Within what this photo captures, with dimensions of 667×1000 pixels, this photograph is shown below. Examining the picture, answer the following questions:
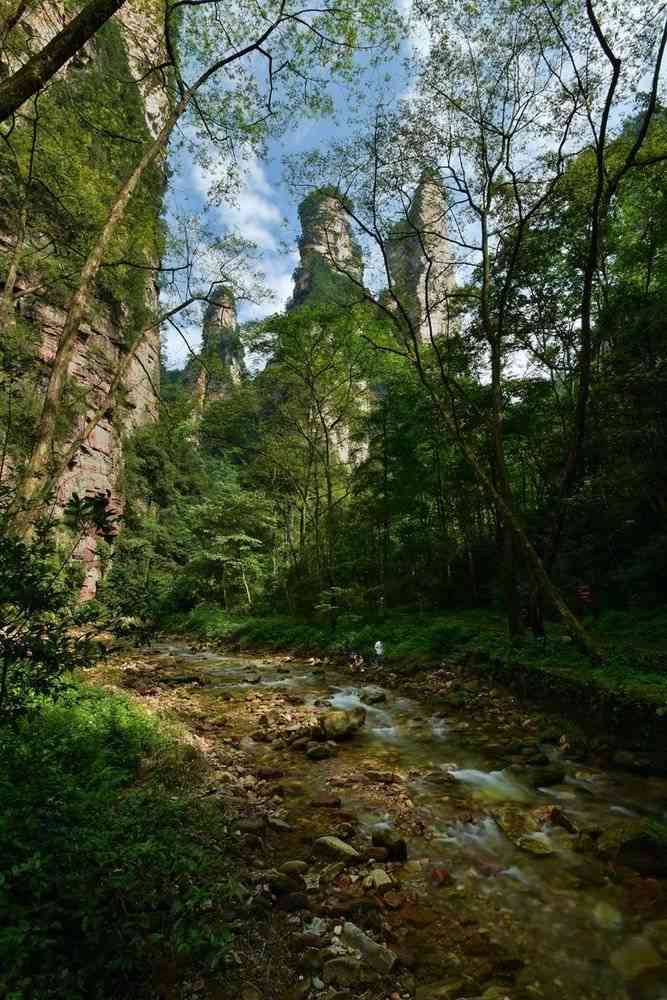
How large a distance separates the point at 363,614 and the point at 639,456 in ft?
33.7

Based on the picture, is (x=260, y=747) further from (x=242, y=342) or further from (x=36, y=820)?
(x=242, y=342)

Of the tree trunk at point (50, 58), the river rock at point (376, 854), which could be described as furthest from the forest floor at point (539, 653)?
the tree trunk at point (50, 58)

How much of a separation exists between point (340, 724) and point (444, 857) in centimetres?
344

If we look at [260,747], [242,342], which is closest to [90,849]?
[260,747]

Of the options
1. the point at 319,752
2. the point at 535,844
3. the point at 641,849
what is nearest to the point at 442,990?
the point at 535,844

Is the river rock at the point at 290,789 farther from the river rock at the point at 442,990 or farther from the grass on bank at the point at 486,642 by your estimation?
the grass on bank at the point at 486,642

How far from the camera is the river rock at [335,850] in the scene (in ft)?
13.3

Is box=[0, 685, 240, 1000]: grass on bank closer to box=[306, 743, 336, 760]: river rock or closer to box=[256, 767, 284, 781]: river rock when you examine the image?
box=[256, 767, 284, 781]: river rock

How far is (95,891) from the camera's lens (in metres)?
2.42

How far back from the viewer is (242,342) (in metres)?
20.3

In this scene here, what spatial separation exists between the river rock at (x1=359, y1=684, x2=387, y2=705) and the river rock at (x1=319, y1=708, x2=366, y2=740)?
1874mm

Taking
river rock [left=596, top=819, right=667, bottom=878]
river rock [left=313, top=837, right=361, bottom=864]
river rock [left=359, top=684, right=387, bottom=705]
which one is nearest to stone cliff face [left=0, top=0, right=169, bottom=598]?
river rock [left=359, top=684, right=387, bottom=705]

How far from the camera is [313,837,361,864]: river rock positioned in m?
4.06

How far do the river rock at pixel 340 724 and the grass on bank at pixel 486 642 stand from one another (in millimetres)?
3309
